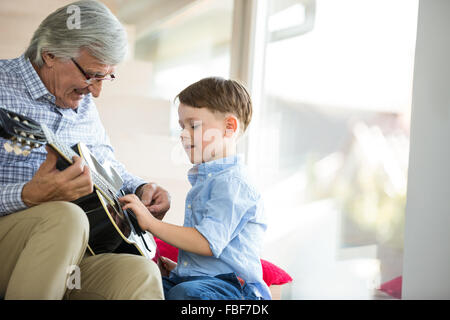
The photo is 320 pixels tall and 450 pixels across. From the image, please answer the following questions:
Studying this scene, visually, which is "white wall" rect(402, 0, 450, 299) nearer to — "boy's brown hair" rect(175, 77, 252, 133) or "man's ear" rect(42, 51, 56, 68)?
"boy's brown hair" rect(175, 77, 252, 133)

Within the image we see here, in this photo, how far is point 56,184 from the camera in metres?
1.22

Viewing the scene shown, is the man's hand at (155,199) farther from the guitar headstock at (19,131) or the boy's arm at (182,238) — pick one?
the guitar headstock at (19,131)

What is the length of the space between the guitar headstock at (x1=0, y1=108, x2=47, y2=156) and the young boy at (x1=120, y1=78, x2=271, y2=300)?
31cm

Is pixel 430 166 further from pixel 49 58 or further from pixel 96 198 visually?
pixel 49 58

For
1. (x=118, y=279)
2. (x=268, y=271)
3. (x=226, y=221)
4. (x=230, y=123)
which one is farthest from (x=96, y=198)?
(x=268, y=271)

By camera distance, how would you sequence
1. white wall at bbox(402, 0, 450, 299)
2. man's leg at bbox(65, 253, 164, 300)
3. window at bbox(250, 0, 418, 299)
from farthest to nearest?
window at bbox(250, 0, 418, 299), white wall at bbox(402, 0, 450, 299), man's leg at bbox(65, 253, 164, 300)

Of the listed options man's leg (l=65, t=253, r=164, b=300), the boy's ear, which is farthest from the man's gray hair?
man's leg (l=65, t=253, r=164, b=300)

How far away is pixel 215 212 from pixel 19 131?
0.54 m

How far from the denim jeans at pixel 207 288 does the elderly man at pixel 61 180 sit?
11 cm

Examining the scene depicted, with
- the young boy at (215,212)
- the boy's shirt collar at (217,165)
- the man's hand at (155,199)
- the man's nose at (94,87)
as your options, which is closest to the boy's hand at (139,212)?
the young boy at (215,212)

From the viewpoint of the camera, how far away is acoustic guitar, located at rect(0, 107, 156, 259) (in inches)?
44.9

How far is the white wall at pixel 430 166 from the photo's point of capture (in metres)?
1.91

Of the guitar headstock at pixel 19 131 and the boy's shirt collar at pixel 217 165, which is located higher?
the guitar headstock at pixel 19 131

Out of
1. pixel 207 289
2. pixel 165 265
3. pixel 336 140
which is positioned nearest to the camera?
Result: pixel 207 289
